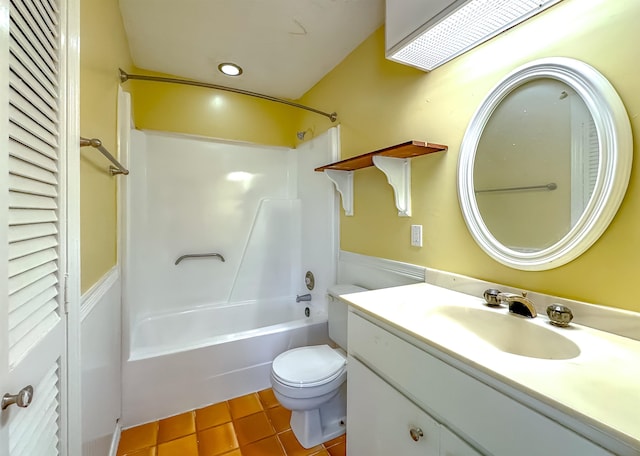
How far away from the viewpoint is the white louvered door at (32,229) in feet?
1.64

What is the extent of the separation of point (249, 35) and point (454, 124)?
142 cm

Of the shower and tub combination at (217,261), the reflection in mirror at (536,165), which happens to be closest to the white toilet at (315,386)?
the shower and tub combination at (217,261)

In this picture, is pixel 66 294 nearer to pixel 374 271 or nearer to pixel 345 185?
pixel 374 271

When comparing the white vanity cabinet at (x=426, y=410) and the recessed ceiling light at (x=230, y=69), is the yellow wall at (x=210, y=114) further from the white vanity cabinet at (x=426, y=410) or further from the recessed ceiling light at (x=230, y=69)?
the white vanity cabinet at (x=426, y=410)

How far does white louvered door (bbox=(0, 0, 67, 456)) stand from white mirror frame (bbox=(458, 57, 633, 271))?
1424 millimetres

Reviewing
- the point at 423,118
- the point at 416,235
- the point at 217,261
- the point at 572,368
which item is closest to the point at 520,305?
the point at 572,368

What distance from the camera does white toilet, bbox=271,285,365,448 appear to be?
1404 millimetres

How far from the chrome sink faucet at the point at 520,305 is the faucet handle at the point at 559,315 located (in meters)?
0.05

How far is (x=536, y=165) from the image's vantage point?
1025 millimetres

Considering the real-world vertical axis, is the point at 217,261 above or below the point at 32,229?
below

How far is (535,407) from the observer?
22.0 inches

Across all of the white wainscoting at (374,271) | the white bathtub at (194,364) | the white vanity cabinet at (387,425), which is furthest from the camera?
the white bathtub at (194,364)

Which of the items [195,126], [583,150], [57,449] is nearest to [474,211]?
[583,150]

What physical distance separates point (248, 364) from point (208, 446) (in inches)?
19.6
